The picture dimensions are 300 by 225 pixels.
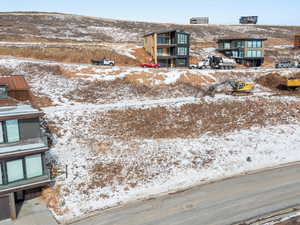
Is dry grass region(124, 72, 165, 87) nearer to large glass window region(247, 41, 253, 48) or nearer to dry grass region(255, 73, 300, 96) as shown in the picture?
dry grass region(255, 73, 300, 96)

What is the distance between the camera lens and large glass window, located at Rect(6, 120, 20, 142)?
63.1 ft

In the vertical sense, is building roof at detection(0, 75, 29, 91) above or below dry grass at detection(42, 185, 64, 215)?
above

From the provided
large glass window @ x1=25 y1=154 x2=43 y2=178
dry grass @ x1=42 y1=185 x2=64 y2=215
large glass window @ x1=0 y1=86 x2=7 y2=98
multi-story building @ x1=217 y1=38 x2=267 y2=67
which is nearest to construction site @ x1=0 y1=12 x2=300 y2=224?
dry grass @ x1=42 y1=185 x2=64 y2=215

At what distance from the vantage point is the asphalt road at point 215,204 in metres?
20.5

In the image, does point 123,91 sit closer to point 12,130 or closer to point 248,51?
point 12,130

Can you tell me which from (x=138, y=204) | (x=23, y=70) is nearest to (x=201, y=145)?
(x=138, y=204)

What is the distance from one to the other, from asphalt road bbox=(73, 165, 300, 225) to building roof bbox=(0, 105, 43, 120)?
874 cm

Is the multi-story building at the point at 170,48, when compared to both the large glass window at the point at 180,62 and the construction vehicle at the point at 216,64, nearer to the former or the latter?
Result: the large glass window at the point at 180,62

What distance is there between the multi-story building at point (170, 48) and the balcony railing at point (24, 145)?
151 ft

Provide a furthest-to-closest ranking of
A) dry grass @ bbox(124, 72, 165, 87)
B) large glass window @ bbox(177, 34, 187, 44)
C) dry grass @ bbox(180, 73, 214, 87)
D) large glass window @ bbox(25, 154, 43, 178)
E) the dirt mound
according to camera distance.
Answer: large glass window @ bbox(177, 34, 187, 44)
dry grass @ bbox(180, 73, 214, 87)
dry grass @ bbox(124, 72, 165, 87)
the dirt mound
large glass window @ bbox(25, 154, 43, 178)

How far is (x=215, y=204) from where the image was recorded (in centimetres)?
2225

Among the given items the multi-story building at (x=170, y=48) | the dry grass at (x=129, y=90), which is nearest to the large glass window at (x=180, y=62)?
the multi-story building at (x=170, y=48)

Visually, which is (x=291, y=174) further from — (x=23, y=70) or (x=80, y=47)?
(x=80, y=47)

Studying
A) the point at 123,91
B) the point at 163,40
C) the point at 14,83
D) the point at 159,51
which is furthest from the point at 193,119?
the point at 163,40
